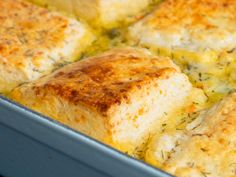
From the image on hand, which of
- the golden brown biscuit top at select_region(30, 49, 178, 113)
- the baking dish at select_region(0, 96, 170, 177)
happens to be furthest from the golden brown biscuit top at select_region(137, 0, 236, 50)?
the baking dish at select_region(0, 96, 170, 177)

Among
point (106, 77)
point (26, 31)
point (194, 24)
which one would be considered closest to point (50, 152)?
point (106, 77)

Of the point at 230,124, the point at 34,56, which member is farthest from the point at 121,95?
the point at 34,56

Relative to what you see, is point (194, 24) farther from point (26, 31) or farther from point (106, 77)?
point (26, 31)

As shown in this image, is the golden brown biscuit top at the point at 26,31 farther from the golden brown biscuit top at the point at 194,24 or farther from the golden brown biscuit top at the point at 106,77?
the golden brown biscuit top at the point at 194,24

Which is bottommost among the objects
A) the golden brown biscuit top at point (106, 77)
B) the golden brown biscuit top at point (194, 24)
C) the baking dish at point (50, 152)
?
the baking dish at point (50, 152)

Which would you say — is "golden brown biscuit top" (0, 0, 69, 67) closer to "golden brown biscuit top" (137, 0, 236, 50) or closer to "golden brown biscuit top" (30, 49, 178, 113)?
"golden brown biscuit top" (30, 49, 178, 113)

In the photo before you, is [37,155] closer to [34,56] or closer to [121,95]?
[121,95]

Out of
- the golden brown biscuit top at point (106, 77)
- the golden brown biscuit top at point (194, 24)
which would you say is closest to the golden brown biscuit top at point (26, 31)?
the golden brown biscuit top at point (106, 77)
